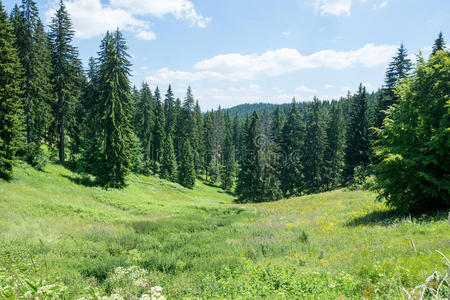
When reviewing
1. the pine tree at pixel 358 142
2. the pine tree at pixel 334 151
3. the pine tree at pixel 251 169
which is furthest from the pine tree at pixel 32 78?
the pine tree at pixel 334 151

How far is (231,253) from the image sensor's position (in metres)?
9.09

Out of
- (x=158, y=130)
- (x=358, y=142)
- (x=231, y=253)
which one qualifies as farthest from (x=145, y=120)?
(x=231, y=253)

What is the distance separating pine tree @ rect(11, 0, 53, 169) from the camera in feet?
84.2

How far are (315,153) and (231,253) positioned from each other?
131ft

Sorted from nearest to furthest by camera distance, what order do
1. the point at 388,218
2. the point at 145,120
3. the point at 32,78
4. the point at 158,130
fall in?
the point at 388,218 < the point at 32,78 < the point at 145,120 < the point at 158,130

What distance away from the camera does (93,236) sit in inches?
454

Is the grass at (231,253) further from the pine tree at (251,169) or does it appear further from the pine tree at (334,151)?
the pine tree at (334,151)

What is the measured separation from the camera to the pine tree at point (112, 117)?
2872cm

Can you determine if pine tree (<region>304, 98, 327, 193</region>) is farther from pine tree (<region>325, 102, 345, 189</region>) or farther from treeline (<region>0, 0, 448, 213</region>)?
pine tree (<region>325, 102, 345, 189</region>)

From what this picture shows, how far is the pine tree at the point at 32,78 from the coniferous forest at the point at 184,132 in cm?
11

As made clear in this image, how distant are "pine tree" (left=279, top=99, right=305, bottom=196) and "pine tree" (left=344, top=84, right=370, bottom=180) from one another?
31.5 ft

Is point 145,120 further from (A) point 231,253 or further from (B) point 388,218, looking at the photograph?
(B) point 388,218

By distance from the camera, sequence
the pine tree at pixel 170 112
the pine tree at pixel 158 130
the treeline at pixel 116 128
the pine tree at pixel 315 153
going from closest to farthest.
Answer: the treeline at pixel 116 128 < the pine tree at pixel 315 153 < the pine tree at pixel 158 130 < the pine tree at pixel 170 112

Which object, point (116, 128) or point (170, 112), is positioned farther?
point (170, 112)
